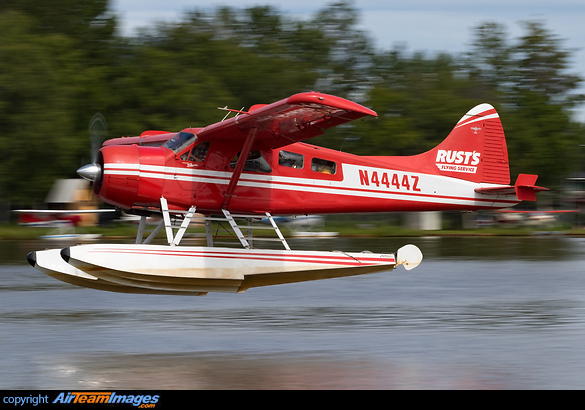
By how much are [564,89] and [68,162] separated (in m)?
31.8

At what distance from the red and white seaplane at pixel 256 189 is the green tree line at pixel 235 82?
77.2 feet

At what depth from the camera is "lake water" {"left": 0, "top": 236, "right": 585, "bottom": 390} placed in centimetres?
798

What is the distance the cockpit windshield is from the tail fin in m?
3.99

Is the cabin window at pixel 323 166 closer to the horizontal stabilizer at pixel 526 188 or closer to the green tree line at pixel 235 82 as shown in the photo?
the horizontal stabilizer at pixel 526 188

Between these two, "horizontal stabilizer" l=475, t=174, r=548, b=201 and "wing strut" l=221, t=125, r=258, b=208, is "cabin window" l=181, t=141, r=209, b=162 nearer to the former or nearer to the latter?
"wing strut" l=221, t=125, r=258, b=208

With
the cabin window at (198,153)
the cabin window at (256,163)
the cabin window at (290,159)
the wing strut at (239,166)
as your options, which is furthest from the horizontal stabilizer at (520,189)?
the cabin window at (198,153)

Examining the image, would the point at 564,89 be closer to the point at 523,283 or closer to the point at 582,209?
the point at 582,209

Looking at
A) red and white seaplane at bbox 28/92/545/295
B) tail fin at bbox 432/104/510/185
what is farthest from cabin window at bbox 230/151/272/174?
tail fin at bbox 432/104/510/185

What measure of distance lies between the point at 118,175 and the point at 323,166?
10.4 feet

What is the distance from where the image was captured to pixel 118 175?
10.5m

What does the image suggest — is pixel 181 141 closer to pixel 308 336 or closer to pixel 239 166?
pixel 239 166

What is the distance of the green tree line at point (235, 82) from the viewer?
33938mm

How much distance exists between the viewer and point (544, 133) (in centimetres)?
4353

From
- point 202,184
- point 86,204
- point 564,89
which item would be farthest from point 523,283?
A: point 564,89
